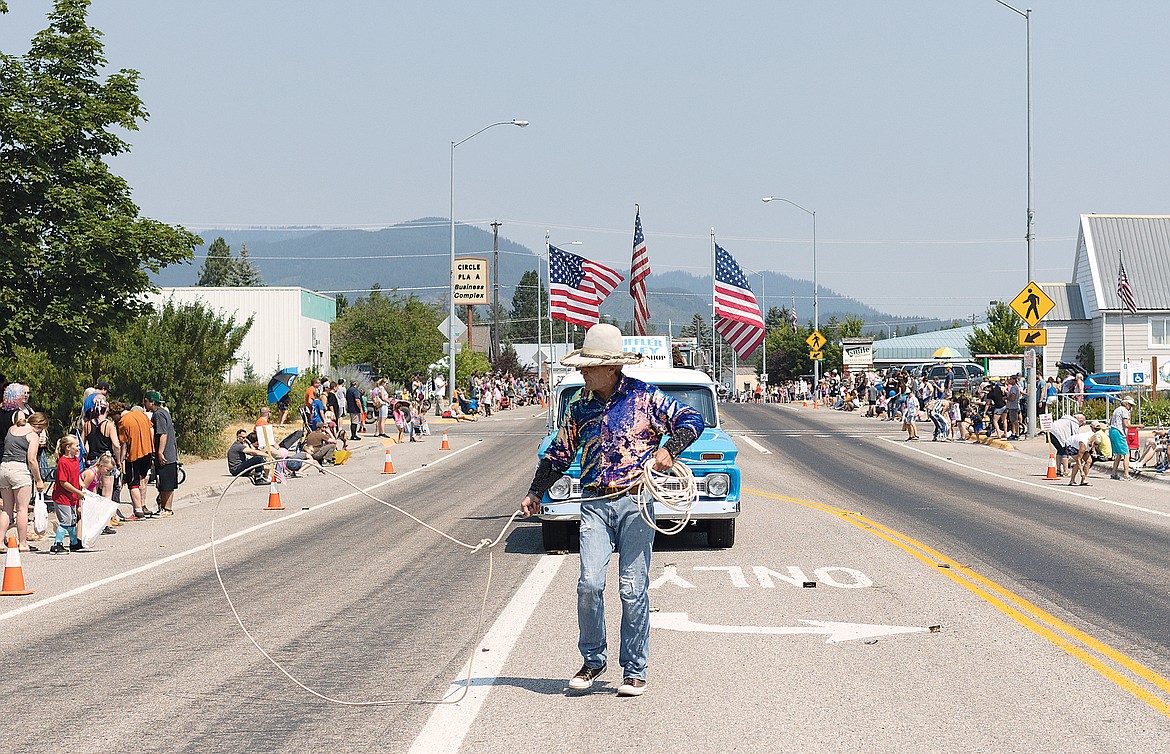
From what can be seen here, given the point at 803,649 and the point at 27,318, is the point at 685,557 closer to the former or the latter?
the point at 803,649

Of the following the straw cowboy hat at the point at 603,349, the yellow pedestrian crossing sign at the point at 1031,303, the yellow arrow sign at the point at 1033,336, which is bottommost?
the straw cowboy hat at the point at 603,349

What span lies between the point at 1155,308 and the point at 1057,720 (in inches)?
2144

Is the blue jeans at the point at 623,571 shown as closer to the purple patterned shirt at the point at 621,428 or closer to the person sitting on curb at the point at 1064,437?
the purple patterned shirt at the point at 621,428

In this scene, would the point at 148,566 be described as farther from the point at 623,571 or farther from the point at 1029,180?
the point at 1029,180

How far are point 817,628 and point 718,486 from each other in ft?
13.2

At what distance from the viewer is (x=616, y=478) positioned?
6961mm

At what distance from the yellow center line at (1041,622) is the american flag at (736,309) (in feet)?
43.7

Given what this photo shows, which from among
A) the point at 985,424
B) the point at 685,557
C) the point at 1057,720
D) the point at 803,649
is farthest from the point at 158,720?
the point at 985,424

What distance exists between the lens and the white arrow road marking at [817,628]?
28.5 feet

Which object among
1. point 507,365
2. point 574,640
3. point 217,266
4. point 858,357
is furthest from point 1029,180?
point 217,266

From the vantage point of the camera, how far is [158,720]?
21.6 feet

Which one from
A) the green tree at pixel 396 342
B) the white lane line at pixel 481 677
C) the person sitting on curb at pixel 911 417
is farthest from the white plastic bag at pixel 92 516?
the green tree at pixel 396 342

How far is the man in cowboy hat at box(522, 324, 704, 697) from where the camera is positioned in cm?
692

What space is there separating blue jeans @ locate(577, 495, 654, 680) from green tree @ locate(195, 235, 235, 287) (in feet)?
496
